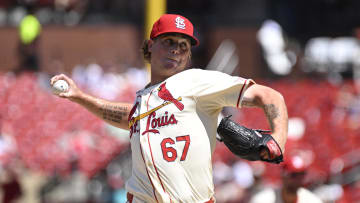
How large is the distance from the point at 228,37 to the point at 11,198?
36.8ft

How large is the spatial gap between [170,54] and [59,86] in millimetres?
737

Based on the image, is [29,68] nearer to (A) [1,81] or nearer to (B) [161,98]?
(A) [1,81]

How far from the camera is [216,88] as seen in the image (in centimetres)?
309

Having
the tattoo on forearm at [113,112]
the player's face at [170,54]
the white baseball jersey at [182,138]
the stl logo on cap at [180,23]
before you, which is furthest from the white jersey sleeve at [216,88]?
the tattoo on forearm at [113,112]

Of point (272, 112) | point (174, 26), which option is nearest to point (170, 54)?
point (174, 26)

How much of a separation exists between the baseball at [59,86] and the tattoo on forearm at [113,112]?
266mm

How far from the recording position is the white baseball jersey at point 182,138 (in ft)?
10.3

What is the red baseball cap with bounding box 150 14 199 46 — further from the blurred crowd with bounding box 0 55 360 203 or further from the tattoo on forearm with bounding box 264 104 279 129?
the blurred crowd with bounding box 0 55 360 203

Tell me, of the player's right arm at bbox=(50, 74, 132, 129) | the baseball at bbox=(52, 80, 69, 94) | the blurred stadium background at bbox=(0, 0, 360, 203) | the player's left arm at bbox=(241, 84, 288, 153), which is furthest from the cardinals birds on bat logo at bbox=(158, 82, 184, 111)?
the blurred stadium background at bbox=(0, 0, 360, 203)

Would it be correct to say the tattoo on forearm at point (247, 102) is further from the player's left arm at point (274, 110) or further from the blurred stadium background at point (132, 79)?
the blurred stadium background at point (132, 79)

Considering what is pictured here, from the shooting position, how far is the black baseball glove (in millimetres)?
2732

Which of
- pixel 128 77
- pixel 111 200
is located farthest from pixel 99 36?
pixel 111 200

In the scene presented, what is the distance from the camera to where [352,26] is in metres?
19.6

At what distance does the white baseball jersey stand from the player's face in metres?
0.08
